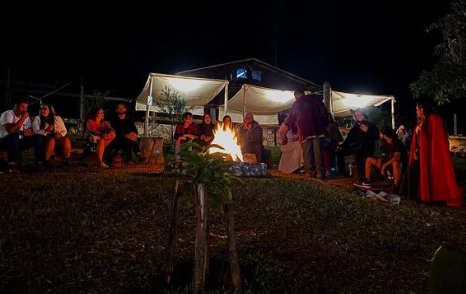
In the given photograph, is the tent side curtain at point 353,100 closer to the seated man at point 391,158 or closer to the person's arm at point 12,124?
the seated man at point 391,158

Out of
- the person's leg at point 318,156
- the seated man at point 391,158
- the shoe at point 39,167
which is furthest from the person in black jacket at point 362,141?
the shoe at point 39,167

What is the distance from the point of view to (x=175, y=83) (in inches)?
497

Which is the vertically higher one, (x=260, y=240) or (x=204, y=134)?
(x=204, y=134)

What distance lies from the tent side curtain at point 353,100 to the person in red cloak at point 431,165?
8938 millimetres

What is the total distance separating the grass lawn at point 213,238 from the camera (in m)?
2.58

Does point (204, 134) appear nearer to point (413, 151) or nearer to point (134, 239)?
point (413, 151)

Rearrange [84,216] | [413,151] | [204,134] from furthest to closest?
[204,134] → [413,151] → [84,216]

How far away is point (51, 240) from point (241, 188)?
9.30 feet

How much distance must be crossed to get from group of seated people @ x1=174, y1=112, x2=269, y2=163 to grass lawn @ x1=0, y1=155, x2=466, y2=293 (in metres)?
3.53

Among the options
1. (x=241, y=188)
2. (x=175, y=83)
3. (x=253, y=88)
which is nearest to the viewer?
(x=241, y=188)

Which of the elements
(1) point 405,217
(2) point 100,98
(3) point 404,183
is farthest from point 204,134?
(2) point 100,98

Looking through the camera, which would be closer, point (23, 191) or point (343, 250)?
point (343, 250)

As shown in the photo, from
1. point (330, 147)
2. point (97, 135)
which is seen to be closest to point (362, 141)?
point (330, 147)

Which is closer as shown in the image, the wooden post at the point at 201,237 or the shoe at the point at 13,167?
the wooden post at the point at 201,237
